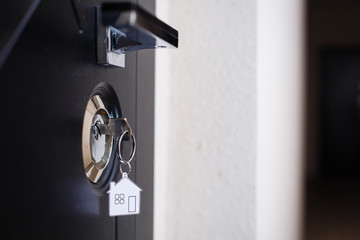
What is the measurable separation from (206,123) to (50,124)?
1.62 feet

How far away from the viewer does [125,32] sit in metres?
0.53

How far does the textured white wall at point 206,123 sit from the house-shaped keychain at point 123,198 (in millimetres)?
237

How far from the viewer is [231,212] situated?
89 cm

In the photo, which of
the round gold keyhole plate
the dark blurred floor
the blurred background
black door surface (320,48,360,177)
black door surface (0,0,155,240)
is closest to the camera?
Result: black door surface (0,0,155,240)

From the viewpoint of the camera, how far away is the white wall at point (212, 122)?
0.87 m

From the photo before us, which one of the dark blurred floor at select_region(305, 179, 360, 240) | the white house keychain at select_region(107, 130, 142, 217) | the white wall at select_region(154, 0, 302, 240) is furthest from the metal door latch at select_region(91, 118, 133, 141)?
the dark blurred floor at select_region(305, 179, 360, 240)

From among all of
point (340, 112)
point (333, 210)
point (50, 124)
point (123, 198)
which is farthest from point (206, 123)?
point (340, 112)

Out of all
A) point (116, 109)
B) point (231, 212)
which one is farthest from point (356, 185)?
point (116, 109)

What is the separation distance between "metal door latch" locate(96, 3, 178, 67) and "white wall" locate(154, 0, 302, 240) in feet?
0.89

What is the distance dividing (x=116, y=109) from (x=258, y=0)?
1.34 feet

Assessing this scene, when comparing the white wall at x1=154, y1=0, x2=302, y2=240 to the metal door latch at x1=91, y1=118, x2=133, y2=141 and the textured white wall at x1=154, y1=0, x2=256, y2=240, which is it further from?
the metal door latch at x1=91, y1=118, x2=133, y2=141

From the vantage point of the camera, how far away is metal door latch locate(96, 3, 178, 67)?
449 mm

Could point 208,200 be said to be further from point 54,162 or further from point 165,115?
point 54,162

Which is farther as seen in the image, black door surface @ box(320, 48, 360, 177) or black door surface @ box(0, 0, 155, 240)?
black door surface @ box(320, 48, 360, 177)
